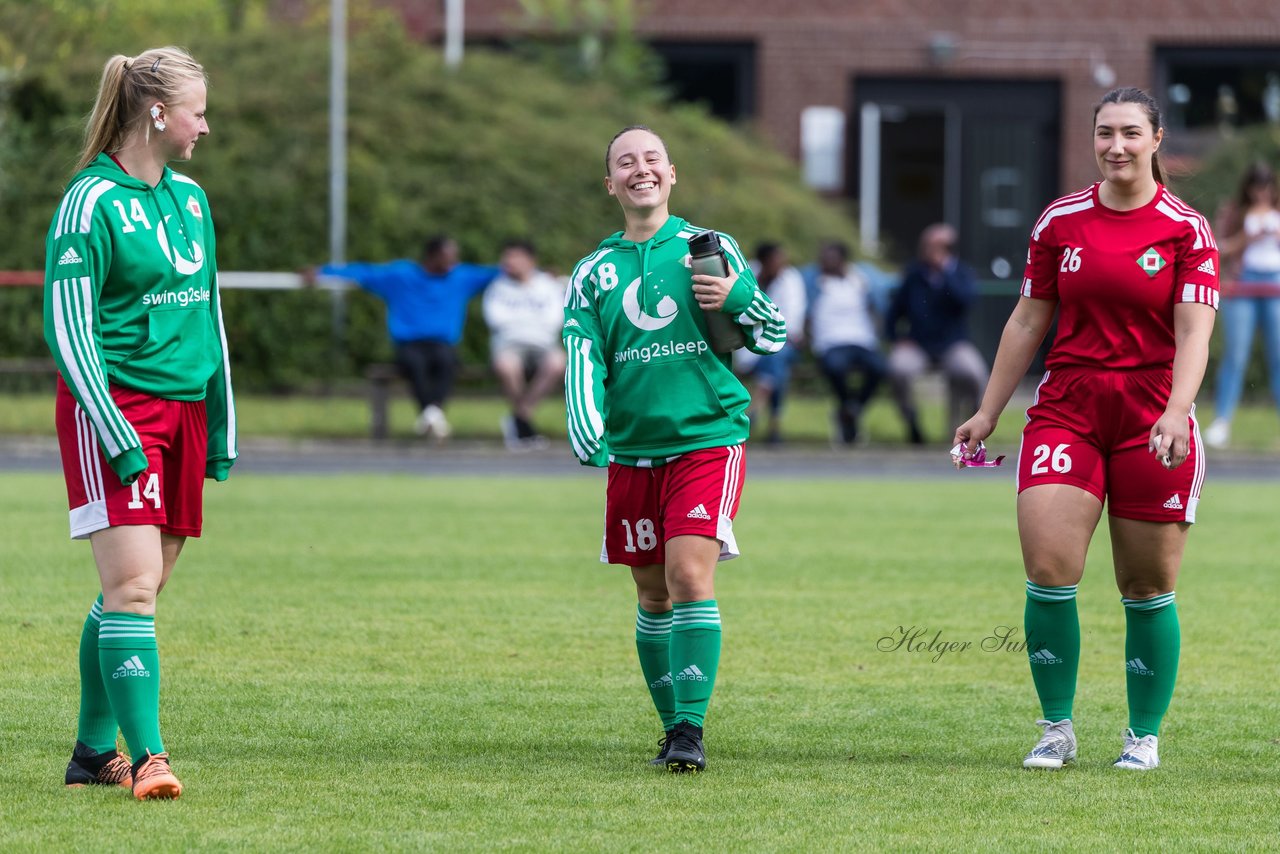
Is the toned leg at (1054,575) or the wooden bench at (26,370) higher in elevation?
the toned leg at (1054,575)

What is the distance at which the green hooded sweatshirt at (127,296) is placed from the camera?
5379 millimetres

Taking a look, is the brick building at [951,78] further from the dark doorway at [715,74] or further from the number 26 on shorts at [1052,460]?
the number 26 on shorts at [1052,460]

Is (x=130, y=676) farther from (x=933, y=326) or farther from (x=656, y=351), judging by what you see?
(x=933, y=326)

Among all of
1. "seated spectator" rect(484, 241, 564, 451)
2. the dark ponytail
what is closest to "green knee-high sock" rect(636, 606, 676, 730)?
the dark ponytail

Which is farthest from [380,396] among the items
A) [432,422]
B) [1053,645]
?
[1053,645]

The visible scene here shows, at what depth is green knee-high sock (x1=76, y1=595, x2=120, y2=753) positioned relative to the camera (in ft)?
18.9

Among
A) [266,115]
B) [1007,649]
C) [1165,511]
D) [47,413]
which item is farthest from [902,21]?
[1165,511]

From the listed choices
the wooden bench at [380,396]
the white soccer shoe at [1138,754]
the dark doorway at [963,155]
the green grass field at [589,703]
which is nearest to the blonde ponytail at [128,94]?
the green grass field at [589,703]

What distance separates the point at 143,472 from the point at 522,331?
13.5 meters

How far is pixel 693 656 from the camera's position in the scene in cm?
604

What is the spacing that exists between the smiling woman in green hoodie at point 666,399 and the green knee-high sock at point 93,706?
1.47m

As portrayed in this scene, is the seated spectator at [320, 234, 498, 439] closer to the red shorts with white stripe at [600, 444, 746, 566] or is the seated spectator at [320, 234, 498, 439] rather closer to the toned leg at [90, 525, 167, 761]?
the red shorts with white stripe at [600, 444, 746, 566]

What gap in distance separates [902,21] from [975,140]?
2.07 m

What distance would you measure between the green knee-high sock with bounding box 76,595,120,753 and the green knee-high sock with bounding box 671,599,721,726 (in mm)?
1614
